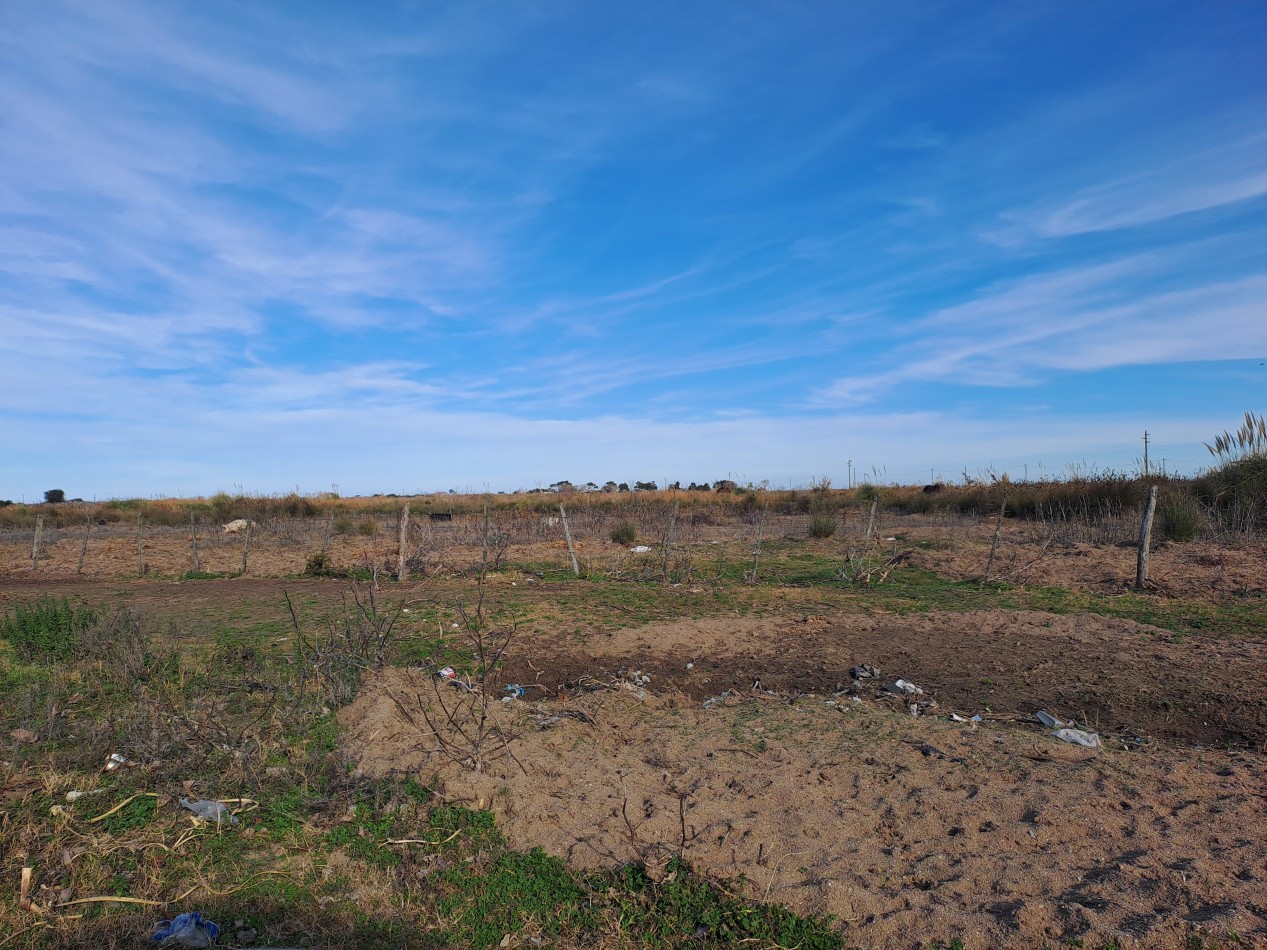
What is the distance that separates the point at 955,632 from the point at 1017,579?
14.5 feet

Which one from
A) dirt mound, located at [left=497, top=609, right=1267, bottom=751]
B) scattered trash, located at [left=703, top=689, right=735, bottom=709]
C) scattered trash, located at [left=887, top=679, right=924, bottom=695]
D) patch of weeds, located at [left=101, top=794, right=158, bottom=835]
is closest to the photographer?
patch of weeds, located at [left=101, top=794, right=158, bottom=835]

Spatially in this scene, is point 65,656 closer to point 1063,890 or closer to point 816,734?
point 816,734

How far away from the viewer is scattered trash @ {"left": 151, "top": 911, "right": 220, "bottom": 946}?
132 inches

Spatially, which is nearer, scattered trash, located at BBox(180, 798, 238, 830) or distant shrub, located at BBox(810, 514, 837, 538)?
scattered trash, located at BBox(180, 798, 238, 830)

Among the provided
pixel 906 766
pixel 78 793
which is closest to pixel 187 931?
pixel 78 793

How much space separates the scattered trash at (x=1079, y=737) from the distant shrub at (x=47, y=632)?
29.4 feet

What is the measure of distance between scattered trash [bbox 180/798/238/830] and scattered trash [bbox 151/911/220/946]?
3.04 feet

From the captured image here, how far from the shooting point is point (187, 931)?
339 cm

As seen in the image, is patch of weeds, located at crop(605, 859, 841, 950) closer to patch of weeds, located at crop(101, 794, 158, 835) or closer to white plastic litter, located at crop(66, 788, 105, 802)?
patch of weeds, located at crop(101, 794, 158, 835)

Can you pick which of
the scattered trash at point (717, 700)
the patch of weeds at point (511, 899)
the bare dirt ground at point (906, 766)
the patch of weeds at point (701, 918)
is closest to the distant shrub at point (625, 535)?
the bare dirt ground at point (906, 766)

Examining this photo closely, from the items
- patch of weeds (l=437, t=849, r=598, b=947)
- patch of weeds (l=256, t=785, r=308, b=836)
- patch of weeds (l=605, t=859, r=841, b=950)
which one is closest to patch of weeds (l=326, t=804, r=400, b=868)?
patch of weeds (l=256, t=785, r=308, b=836)

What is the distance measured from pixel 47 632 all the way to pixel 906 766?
8481mm

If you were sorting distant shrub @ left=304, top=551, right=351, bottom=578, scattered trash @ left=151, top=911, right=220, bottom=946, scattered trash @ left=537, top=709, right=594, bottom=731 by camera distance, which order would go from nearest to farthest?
scattered trash @ left=151, top=911, right=220, bottom=946 < scattered trash @ left=537, top=709, right=594, bottom=731 < distant shrub @ left=304, top=551, right=351, bottom=578

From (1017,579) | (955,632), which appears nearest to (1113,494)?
(1017,579)
